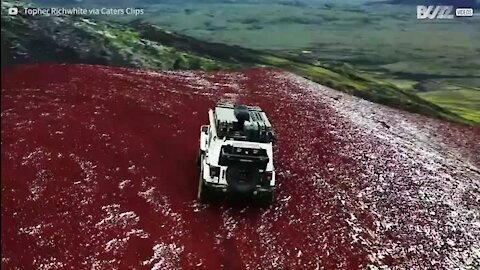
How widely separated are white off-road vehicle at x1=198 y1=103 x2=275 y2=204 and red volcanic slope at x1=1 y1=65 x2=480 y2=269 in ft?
1.95

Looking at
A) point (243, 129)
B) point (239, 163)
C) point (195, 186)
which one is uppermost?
point (243, 129)

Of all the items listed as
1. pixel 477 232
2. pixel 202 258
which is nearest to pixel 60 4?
pixel 202 258

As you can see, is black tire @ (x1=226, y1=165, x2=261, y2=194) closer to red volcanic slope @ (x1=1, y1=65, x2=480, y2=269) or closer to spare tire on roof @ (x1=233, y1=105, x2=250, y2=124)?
red volcanic slope @ (x1=1, y1=65, x2=480, y2=269)

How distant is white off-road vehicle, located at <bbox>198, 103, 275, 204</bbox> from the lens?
11219 millimetres

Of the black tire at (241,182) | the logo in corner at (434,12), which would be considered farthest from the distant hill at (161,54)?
the black tire at (241,182)

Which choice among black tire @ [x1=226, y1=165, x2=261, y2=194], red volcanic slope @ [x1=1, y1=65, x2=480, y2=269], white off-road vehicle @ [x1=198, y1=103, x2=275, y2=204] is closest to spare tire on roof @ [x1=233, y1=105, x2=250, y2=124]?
white off-road vehicle @ [x1=198, y1=103, x2=275, y2=204]

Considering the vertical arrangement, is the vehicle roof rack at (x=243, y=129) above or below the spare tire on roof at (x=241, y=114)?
below

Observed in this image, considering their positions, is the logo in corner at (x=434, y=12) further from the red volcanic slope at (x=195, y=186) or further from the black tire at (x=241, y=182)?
the black tire at (x=241, y=182)

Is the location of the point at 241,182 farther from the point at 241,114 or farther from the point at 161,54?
the point at 161,54

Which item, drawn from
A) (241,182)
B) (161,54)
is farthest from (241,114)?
(161,54)

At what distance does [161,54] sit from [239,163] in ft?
33.9

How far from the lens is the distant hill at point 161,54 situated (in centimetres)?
1927

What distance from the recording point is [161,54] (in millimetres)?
20578

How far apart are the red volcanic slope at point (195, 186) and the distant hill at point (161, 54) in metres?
0.96
